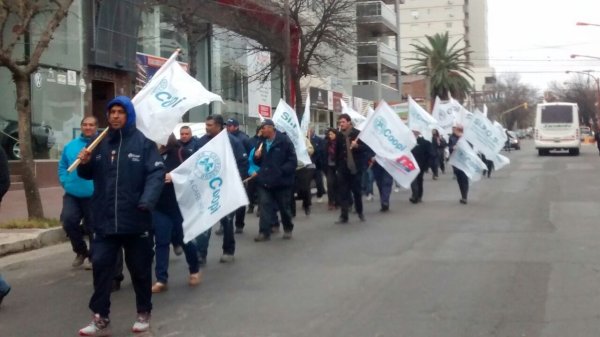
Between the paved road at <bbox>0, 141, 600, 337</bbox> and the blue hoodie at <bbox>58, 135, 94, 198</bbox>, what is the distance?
1.00 m

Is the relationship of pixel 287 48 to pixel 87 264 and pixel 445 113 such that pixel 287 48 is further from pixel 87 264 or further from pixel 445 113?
pixel 87 264

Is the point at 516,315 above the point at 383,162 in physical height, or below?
below

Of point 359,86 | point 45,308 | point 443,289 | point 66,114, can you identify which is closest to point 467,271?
point 443,289

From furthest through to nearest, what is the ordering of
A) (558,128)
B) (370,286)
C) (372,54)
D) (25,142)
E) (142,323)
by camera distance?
(372,54)
(558,128)
(25,142)
(370,286)
(142,323)

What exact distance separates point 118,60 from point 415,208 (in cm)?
1257

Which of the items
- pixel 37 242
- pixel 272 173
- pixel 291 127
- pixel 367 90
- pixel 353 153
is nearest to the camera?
pixel 272 173

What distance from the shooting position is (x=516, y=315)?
272 inches

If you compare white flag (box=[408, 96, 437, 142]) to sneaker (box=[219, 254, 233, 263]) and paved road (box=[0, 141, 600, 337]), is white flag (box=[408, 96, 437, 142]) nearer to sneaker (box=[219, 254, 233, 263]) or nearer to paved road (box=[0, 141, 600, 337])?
paved road (box=[0, 141, 600, 337])

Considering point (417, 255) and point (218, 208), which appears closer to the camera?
point (218, 208)

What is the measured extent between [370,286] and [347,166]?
5.53 meters

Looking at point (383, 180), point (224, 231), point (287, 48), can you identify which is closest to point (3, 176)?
point (224, 231)

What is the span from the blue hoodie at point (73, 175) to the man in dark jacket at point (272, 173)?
2.87 meters

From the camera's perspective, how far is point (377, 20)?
53.8 metres

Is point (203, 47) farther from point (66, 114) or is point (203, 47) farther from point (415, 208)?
point (415, 208)
